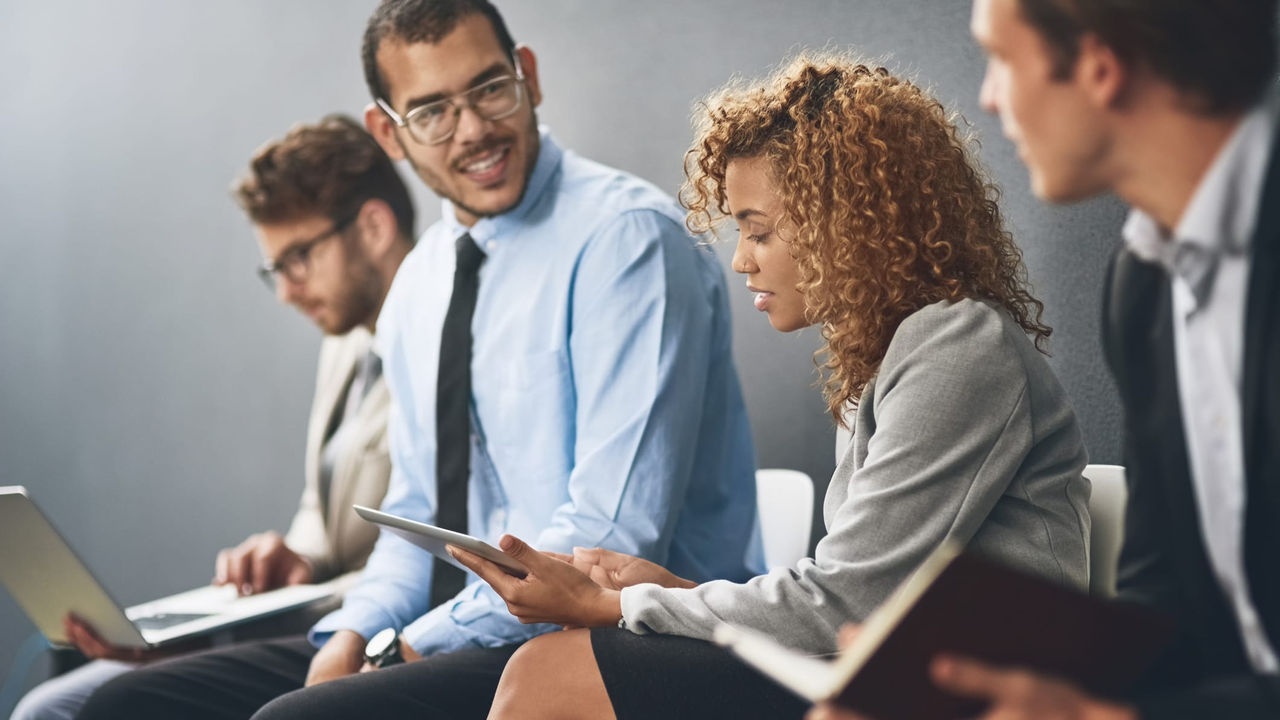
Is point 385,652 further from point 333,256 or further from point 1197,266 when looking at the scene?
point 1197,266

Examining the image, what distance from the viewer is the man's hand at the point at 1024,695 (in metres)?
0.75

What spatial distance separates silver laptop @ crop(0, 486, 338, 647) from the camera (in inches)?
76.9

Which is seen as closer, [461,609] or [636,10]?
[461,609]

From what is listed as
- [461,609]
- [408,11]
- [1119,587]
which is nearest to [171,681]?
[461,609]

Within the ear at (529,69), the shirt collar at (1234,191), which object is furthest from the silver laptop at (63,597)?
the shirt collar at (1234,191)

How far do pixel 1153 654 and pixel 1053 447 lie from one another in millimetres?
531

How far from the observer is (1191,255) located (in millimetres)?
872

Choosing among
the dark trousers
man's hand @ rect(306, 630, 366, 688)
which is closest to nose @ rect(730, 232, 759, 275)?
the dark trousers

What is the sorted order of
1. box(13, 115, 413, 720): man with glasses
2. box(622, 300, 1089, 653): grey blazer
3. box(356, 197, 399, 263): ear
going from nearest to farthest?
box(622, 300, 1089, 653): grey blazer, box(13, 115, 413, 720): man with glasses, box(356, 197, 399, 263): ear

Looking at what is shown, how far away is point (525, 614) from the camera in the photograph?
148 cm

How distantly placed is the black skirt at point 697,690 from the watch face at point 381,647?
74 cm

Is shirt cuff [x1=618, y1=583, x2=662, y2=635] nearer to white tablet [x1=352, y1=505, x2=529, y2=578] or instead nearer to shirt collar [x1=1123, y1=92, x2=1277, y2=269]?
white tablet [x1=352, y1=505, x2=529, y2=578]

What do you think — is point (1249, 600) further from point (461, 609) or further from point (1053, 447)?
point (461, 609)

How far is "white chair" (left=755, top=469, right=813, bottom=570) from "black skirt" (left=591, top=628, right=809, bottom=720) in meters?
0.80
